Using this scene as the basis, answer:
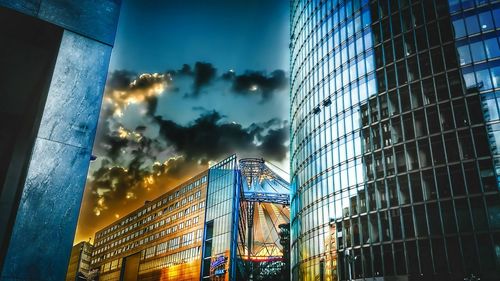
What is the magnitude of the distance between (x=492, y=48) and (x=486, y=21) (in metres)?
2.71

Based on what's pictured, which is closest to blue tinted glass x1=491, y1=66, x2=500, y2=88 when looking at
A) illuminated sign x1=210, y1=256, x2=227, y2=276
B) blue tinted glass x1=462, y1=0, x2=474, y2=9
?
blue tinted glass x1=462, y1=0, x2=474, y2=9

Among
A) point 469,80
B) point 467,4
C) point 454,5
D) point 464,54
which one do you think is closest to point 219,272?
point 469,80

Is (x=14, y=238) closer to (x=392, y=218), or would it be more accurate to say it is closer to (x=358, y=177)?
(x=392, y=218)

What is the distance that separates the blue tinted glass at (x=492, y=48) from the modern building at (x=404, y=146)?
81 mm

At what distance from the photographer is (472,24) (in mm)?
36406

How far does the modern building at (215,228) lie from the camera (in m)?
79.8

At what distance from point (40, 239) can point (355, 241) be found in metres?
38.8

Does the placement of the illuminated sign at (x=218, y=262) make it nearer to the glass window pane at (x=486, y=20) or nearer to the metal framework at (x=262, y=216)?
the metal framework at (x=262, y=216)

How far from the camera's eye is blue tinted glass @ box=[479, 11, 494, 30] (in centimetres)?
3547

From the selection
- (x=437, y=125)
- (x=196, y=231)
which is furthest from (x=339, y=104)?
(x=196, y=231)

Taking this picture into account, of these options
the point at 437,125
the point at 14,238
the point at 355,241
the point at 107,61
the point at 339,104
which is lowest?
the point at 14,238

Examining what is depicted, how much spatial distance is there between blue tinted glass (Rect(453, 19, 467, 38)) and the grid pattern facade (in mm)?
64913

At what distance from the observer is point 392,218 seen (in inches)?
1460

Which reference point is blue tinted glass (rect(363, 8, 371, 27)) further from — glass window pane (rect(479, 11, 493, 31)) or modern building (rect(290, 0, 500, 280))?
glass window pane (rect(479, 11, 493, 31))
